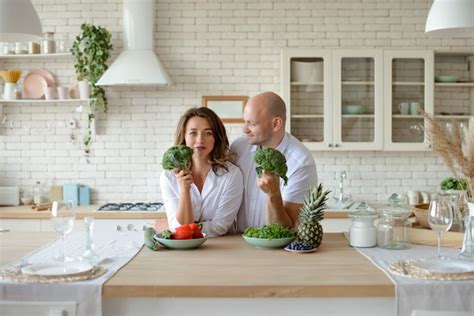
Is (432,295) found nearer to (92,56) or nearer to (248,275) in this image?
(248,275)

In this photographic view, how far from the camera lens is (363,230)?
283 centimetres

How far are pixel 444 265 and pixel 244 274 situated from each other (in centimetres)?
82

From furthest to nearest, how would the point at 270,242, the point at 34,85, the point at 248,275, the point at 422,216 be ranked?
the point at 34,85 < the point at 422,216 < the point at 270,242 < the point at 248,275

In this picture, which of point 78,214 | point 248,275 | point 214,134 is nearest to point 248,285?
point 248,275

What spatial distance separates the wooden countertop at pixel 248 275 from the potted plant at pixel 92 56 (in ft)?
10.6

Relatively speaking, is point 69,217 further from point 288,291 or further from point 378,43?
point 378,43

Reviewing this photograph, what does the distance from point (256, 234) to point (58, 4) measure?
406 centimetres

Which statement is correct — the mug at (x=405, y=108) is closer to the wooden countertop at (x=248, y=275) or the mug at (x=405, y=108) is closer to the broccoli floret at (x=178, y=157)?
the wooden countertop at (x=248, y=275)

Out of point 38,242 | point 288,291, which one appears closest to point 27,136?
point 38,242

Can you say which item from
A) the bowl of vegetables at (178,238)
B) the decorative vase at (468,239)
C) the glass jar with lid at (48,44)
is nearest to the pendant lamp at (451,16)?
the decorative vase at (468,239)

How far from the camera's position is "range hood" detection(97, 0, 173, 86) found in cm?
536

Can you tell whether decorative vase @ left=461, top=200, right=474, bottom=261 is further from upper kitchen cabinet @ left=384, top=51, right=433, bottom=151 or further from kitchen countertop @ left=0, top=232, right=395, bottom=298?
upper kitchen cabinet @ left=384, top=51, right=433, bottom=151

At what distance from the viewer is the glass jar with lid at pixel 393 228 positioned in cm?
282

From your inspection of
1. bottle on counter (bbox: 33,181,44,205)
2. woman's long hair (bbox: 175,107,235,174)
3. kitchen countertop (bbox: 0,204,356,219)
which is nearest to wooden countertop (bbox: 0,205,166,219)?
kitchen countertop (bbox: 0,204,356,219)
